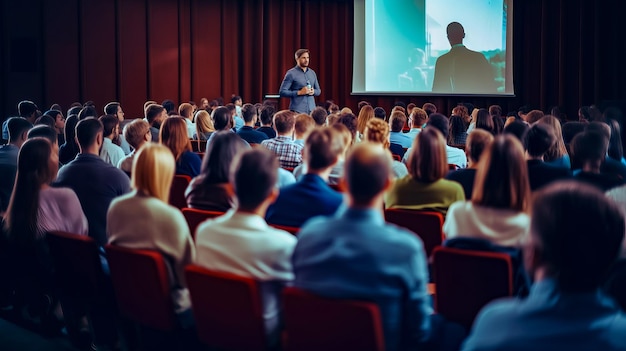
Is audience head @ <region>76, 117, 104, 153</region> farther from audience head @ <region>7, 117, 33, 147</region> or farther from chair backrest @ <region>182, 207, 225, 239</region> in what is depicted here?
audience head @ <region>7, 117, 33, 147</region>

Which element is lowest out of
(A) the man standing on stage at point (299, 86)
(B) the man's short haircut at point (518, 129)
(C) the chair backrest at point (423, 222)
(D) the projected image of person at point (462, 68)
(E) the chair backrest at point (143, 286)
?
(E) the chair backrest at point (143, 286)

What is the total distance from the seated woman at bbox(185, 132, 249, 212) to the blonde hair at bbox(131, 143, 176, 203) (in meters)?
0.60

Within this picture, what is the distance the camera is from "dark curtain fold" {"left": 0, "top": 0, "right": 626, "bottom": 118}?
38.6ft

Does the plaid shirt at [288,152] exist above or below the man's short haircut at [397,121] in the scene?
below

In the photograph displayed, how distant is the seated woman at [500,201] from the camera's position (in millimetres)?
2865

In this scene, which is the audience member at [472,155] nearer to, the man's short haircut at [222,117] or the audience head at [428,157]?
the audience head at [428,157]

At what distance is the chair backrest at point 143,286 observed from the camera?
8.96ft

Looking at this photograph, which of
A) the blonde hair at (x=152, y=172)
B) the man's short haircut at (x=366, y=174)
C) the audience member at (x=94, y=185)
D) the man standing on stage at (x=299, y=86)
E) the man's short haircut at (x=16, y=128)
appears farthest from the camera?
the man standing on stage at (x=299, y=86)

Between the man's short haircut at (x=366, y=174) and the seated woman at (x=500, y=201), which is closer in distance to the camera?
the man's short haircut at (x=366, y=174)

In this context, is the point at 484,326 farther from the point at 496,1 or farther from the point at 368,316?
the point at 496,1

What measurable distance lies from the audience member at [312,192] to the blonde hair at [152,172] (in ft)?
1.85

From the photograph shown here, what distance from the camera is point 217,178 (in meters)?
3.80

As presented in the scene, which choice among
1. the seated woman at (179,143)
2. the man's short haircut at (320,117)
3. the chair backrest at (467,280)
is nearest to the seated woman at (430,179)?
the chair backrest at (467,280)

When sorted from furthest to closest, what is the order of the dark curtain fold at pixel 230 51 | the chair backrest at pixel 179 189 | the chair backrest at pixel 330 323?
the dark curtain fold at pixel 230 51 < the chair backrest at pixel 179 189 < the chair backrest at pixel 330 323
